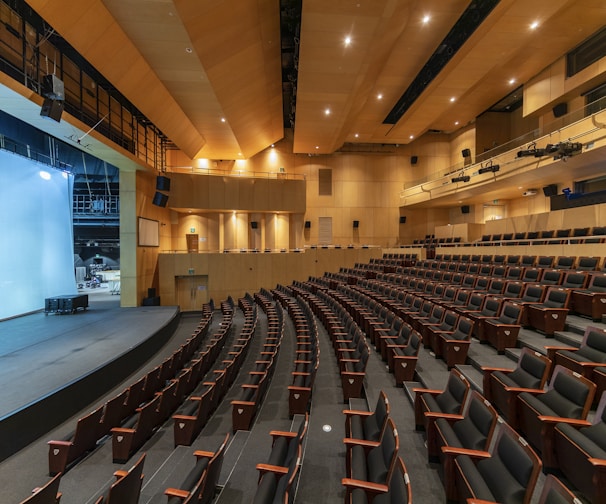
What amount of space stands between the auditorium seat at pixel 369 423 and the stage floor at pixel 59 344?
2.78 metres

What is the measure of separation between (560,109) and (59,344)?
11.0 metres

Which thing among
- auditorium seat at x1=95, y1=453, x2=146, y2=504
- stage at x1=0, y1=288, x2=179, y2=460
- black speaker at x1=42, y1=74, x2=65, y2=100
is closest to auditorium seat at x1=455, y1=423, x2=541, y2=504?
auditorium seat at x1=95, y1=453, x2=146, y2=504

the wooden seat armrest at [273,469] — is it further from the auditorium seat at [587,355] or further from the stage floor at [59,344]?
the stage floor at [59,344]

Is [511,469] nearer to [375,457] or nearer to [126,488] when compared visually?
[375,457]

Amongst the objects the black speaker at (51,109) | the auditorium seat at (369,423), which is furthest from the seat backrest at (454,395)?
the black speaker at (51,109)

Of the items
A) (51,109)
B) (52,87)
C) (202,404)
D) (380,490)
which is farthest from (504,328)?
(52,87)

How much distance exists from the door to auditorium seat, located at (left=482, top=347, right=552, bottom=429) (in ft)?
27.5

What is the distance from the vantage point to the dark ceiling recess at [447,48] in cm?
553

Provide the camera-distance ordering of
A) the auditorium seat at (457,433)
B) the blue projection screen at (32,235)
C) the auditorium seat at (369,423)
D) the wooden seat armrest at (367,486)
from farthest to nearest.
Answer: the blue projection screen at (32,235), the auditorium seat at (369,423), the auditorium seat at (457,433), the wooden seat armrest at (367,486)

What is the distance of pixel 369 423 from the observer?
2.05 m

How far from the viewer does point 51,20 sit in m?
3.89

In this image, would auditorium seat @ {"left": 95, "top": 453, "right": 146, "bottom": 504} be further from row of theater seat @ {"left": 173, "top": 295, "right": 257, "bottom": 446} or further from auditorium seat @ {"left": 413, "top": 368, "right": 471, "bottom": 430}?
auditorium seat @ {"left": 413, "top": 368, "right": 471, "bottom": 430}

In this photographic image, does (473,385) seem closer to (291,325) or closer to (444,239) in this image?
(291,325)

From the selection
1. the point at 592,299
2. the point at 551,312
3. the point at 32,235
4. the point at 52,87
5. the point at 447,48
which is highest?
the point at 447,48
